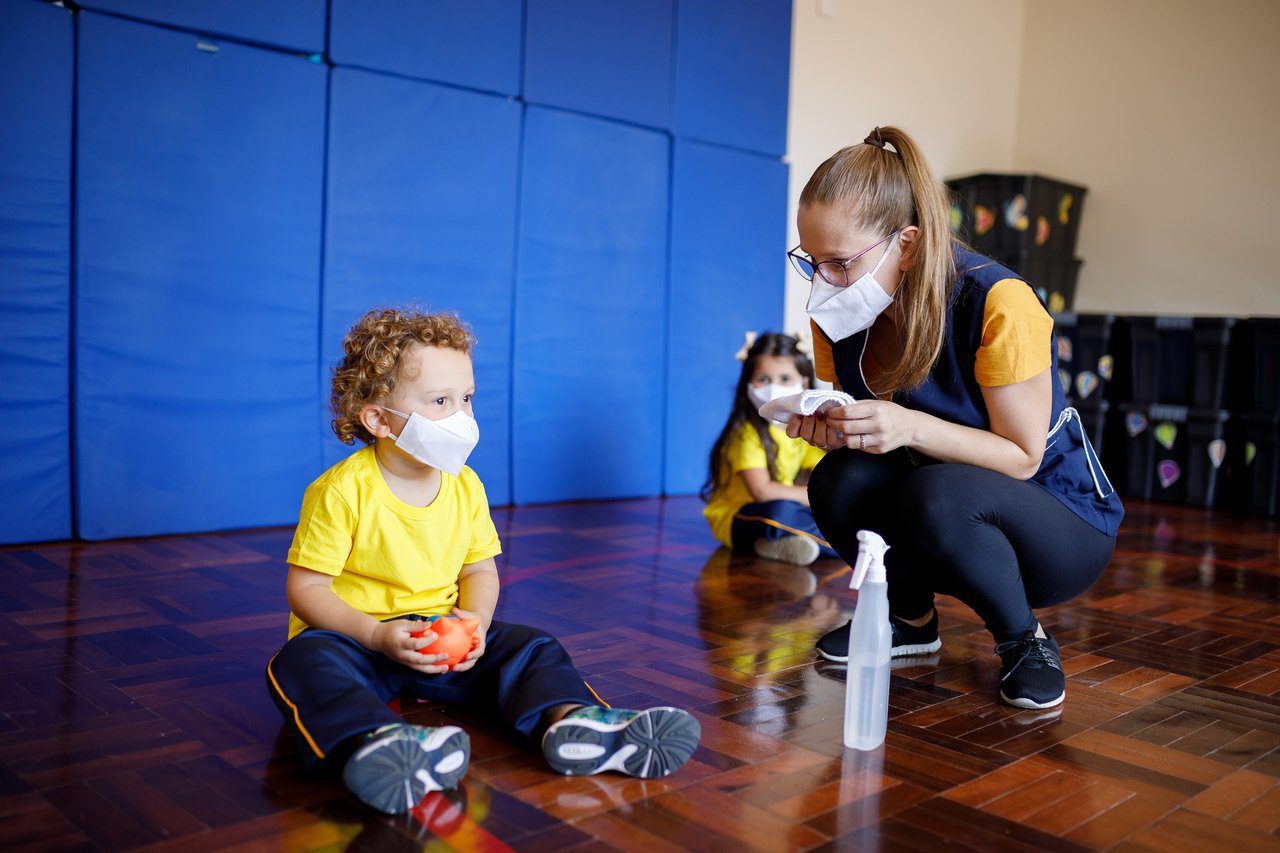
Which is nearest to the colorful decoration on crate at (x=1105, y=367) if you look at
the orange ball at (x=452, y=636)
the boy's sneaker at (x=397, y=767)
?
the orange ball at (x=452, y=636)

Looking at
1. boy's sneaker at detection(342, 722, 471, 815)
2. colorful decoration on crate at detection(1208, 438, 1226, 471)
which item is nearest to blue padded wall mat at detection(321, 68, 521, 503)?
boy's sneaker at detection(342, 722, 471, 815)

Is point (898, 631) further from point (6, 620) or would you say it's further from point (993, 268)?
point (6, 620)

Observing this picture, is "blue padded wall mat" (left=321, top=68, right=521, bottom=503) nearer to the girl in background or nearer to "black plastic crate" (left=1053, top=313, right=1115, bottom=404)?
the girl in background

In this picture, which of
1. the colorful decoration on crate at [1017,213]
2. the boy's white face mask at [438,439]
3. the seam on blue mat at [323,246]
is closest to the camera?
the boy's white face mask at [438,439]

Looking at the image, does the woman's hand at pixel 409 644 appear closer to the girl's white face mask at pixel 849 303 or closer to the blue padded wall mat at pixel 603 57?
the girl's white face mask at pixel 849 303

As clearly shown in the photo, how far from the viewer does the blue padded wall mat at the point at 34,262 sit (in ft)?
10.2

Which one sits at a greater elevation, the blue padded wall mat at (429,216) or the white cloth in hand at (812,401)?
the blue padded wall mat at (429,216)

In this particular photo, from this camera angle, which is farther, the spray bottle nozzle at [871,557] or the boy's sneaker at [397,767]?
the spray bottle nozzle at [871,557]

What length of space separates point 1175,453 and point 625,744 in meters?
4.69

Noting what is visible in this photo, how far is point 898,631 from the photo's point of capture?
2279 mm

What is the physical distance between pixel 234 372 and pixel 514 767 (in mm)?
2388

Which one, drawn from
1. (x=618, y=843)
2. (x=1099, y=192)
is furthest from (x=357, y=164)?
(x=1099, y=192)

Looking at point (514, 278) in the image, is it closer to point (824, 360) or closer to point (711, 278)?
point (711, 278)

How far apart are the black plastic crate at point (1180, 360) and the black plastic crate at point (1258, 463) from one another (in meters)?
0.20
